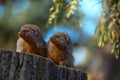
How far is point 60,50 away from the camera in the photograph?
2.22m

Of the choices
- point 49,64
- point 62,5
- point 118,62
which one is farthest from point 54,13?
point 118,62

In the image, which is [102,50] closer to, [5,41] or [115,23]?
[115,23]

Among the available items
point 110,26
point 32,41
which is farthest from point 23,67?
point 110,26

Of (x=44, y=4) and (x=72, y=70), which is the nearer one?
(x=72, y=70)

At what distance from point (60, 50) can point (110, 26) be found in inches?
54.3

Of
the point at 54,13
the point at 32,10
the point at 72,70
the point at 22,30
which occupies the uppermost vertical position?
the point at 32,10

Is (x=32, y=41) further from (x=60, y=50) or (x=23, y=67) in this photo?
(x=23, y=67)

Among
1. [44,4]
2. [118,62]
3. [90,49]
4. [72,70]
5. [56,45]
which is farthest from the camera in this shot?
[90,49]

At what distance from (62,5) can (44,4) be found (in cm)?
629

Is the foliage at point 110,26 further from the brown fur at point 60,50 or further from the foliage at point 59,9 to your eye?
the brown fur at point 60,50

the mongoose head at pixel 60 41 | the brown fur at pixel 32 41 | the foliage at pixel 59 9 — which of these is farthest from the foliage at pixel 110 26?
the brown fur at pixel 32 41

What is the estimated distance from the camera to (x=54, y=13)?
12.0ft

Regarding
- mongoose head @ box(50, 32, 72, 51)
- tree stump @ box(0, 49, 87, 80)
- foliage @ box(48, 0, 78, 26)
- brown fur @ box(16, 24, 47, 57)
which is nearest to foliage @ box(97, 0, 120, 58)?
foliage @ box(48, 0, 78, 26)

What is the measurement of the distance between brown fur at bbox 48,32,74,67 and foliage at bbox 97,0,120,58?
120 centimetres
